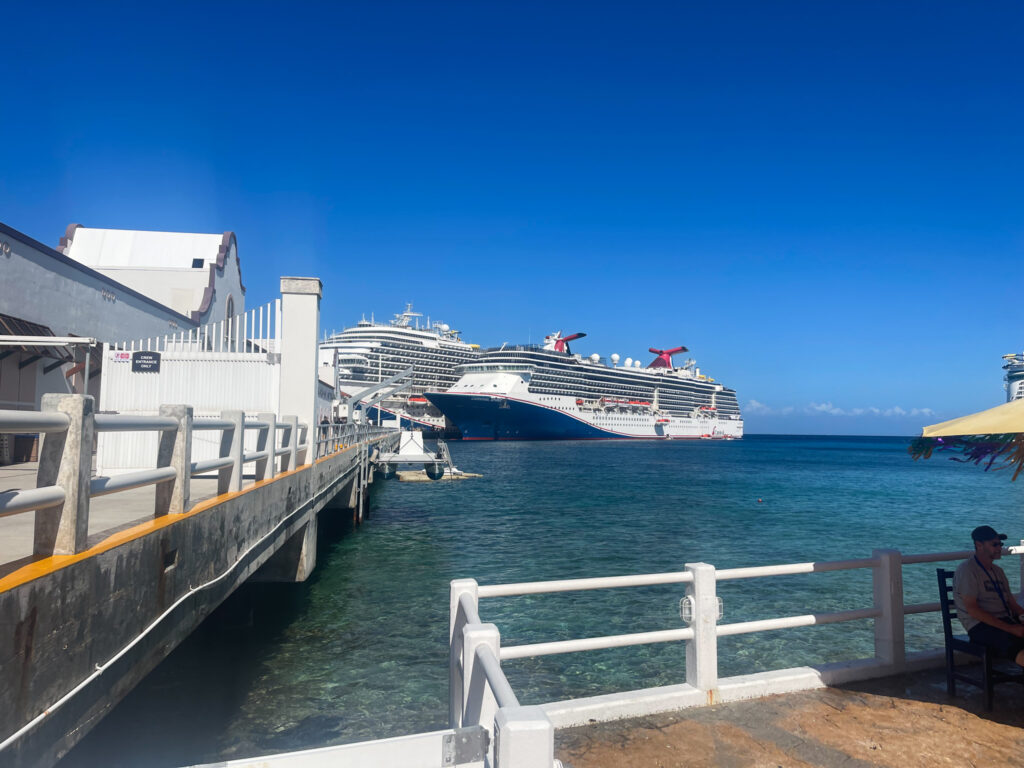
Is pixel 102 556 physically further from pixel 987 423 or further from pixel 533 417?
pixel 533 417

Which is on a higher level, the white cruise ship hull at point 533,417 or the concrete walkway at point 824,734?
the white cruise ship hull at point 533,417

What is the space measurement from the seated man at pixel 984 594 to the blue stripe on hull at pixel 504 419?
262 feet

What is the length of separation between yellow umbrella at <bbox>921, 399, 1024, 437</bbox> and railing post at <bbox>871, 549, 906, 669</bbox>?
39.8 inches

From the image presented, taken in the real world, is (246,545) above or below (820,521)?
above

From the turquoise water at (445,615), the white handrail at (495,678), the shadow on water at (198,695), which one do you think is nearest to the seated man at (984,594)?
the white handrail at (495,678)

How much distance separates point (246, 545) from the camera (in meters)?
7.01

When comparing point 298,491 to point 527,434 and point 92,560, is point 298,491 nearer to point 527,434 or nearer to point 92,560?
point 92,560

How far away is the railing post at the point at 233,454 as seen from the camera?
21.2 feet

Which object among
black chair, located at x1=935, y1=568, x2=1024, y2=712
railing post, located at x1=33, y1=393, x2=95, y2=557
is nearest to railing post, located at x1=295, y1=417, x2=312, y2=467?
railing post, located at x1=33, y1=393, x2=95, y2=557

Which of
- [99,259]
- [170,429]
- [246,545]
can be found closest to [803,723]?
[170,429]

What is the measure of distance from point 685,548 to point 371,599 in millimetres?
9857

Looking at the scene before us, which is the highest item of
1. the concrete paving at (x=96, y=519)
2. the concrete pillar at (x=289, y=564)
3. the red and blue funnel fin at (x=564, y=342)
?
the red and blue funnel fin at (x=564, y=342)

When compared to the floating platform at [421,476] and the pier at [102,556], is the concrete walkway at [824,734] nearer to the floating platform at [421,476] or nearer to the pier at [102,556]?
the pier at [102,556]

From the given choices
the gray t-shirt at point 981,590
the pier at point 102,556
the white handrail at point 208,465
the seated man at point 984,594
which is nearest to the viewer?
the pier at point 102,556
